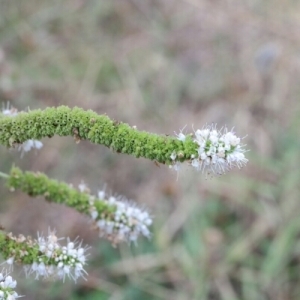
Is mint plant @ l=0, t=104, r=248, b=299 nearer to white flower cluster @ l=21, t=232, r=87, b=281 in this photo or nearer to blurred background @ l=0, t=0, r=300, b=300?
white flower cluster @ l=21, t=232, r=87, b=281

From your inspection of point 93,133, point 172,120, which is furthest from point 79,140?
point 172,120

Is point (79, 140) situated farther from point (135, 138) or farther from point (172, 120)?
point (172, 120)

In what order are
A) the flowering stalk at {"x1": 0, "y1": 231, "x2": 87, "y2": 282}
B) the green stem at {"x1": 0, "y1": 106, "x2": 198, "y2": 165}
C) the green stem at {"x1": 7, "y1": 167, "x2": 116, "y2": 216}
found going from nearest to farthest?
the green stem at {"x1": 0, "y1": 106, "x2": 198, "y2": 165} → the flowering stalk at {"x1": 0, "y1": 231, "x2": 87, "y2": 282} → the green stem at {"x1": 7, "y1": 167, "x2": 116, "y2": 216}

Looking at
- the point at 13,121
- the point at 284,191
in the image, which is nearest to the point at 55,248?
the point at 13,121

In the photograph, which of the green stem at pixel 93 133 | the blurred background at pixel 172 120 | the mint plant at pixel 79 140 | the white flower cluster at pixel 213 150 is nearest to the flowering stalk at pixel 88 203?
the mint plant at pixel 79 140

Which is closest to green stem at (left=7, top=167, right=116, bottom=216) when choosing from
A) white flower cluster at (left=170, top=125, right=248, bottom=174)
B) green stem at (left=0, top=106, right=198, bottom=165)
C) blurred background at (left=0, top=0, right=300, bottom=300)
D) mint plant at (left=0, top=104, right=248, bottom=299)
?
mint plant at (left=0, top=104, right=248, bottom=299)
